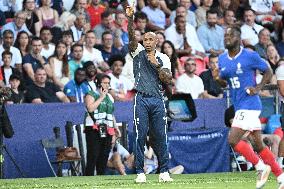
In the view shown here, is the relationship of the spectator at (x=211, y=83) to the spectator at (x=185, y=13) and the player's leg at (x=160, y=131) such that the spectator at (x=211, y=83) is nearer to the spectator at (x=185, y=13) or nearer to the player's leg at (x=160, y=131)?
the spectator at (x=185, y=13)

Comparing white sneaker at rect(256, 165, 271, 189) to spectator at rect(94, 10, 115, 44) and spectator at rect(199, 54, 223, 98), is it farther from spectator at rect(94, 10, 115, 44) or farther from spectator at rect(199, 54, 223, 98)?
spectator at rect(94, 10, 115, 44)

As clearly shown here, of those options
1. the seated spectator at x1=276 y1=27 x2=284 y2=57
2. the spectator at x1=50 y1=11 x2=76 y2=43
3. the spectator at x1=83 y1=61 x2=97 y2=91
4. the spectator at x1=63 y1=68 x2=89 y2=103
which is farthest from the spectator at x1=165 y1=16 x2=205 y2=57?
the spectator at x1=63 y1=68 x2=89 y2=103

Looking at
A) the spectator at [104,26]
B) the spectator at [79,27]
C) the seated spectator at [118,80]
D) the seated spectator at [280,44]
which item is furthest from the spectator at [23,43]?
the seated spectator at [280,44]

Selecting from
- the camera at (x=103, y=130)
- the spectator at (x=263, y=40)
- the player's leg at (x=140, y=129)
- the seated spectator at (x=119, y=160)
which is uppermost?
the spectator at (x=263, y=40)

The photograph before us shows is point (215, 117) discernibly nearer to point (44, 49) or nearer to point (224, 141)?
point (224, 141)

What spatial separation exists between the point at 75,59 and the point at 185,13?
172 inches

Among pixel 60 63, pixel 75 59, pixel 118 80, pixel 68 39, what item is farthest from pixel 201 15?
pixel 60 63

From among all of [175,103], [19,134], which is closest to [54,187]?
[19,134]

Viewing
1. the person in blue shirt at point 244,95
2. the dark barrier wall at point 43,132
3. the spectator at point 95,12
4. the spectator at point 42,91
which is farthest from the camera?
the spectator at point 95,12

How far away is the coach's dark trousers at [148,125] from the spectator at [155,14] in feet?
30.7

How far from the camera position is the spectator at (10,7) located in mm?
24886

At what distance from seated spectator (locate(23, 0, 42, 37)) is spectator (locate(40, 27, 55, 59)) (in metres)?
0.56

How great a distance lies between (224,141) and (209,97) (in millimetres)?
1815

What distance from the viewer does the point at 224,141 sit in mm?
23547
